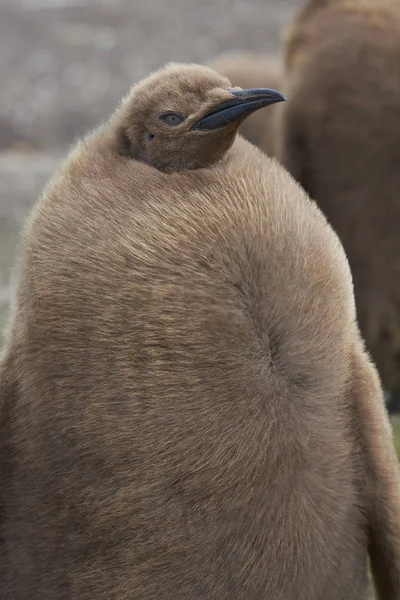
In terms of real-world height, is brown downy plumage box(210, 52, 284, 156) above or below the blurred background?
below

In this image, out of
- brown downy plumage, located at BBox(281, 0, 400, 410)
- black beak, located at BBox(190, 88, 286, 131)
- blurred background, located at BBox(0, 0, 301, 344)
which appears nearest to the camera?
black beak, located at BBox(190, 88, 286, 131)

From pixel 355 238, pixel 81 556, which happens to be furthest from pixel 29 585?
pixel 355 238

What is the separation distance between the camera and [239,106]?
211cm

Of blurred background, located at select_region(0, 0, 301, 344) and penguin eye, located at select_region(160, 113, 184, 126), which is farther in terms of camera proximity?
blurred background, located at select_region(0, 0, 301, 344)

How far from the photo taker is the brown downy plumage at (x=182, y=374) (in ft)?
7.02

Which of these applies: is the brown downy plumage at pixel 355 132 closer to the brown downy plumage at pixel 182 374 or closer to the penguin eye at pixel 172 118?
the brown downy plumage at pixel 182 374

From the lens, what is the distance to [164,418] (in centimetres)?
214

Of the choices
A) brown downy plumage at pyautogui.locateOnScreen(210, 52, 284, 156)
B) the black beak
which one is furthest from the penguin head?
brown downy plumage at pyautogui.locateOnScreen(210, 52, 284, 156)

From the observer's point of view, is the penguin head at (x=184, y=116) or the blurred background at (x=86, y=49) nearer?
the penguin head at (x=184, y=116)

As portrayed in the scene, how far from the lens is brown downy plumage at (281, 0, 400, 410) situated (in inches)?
191

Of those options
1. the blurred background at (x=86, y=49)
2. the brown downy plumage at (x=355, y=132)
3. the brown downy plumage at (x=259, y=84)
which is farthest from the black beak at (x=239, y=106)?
the blurred background at (x=86, y=49)

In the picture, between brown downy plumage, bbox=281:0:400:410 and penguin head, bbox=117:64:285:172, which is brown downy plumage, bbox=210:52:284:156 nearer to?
brown downy plumage, bbox=281:0:400:410

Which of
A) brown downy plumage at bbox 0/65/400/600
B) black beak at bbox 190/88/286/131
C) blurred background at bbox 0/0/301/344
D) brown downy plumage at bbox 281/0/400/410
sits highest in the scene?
blurred background at bbox 0/0/301/344

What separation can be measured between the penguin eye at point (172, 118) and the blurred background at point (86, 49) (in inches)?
259
